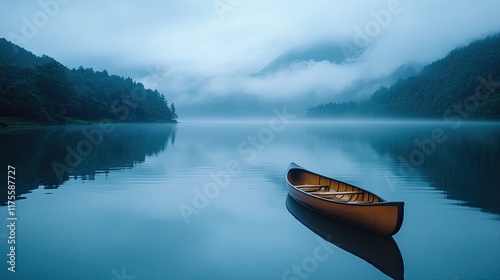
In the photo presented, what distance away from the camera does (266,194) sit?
22109 millimetres

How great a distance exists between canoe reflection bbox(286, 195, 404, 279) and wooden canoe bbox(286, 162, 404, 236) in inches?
11.0

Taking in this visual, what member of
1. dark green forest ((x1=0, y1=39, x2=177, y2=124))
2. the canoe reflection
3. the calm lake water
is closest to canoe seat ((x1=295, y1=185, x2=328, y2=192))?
the calm lake water

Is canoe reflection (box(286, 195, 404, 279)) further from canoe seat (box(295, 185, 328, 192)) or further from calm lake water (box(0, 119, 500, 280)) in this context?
Answer: canoe seat (box(295, 185, 328, 192))

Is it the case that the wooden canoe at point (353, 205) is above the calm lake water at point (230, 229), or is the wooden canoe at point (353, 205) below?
above

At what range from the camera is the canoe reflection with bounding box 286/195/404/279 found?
1183cm

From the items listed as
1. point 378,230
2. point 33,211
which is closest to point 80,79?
point 33,211

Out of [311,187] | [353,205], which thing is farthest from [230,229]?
[311,187]

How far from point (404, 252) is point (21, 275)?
11926 mm

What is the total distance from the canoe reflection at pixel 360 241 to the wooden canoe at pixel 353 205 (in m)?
0.28

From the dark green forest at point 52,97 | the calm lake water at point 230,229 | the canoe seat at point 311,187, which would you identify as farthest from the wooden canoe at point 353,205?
the dark green forest at point 52,97

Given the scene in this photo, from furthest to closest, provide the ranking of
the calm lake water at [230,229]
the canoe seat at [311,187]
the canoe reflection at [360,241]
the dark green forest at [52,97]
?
1. the dark green forest at [52,97]
2. the canoe seat at [311,187]
3. the canoe reflection at [360,241]
4. the calm lake water at [230,229]

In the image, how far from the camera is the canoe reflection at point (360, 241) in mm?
11826

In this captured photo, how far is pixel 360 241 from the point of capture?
1361 centimetres

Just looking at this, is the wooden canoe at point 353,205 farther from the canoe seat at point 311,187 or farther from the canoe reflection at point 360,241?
the canoe reflection at point 360,241
